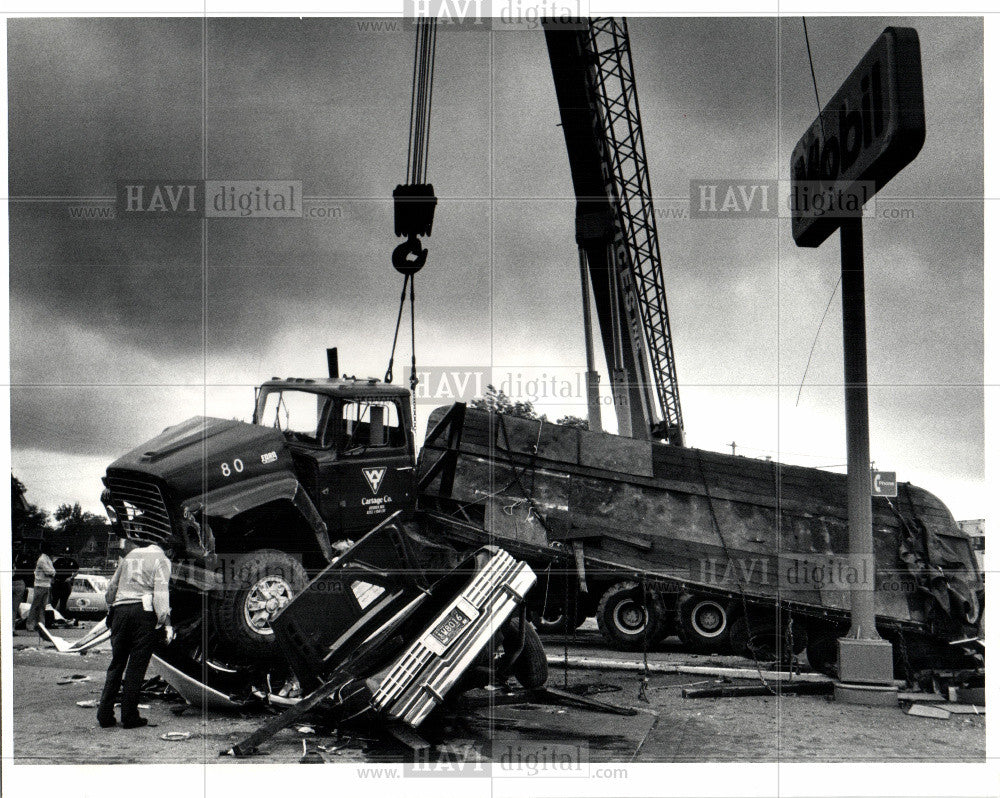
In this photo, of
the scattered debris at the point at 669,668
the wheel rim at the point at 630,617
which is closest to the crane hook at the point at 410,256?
the scattered debris at the point at 669,668

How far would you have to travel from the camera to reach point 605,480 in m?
8.76

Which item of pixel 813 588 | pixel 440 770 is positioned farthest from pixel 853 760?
pixel 440 770

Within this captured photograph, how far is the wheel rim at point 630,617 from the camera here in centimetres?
856

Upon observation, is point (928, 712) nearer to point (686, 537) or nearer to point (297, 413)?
point (686, 537)

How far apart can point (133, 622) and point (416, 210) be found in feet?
12.3

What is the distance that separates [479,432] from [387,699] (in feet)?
10.1

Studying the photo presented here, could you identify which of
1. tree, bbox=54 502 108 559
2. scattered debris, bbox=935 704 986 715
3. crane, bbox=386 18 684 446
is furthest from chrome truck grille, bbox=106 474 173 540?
scattered debris, bbox=935 704 986 715

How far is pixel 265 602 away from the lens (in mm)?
6895

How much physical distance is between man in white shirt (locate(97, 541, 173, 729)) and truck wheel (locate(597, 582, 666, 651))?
12.9ft

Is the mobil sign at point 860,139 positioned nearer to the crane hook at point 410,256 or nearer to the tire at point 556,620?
the crane hook at point 410,256

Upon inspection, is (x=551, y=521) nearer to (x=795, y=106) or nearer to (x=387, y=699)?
(x=387, y=699)

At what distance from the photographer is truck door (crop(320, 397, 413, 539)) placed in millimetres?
7566

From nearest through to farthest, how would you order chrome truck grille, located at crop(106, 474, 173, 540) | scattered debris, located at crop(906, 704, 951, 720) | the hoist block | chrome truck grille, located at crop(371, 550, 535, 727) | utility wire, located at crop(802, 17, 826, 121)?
1. chrome truck grille, located at crop(371, 550, 535, 727)
2. chrome truck grille, located at crop(106, 474, 173, 540)
3. scattered debris, located at crop(906, 704, 951, 720)
4. utility wire, located at crop(802, 17, 826, 121)
5. the hoist block

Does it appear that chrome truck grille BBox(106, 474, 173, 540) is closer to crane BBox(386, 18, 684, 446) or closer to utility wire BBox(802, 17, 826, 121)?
crane BBox(386, 18, 684, 446)
